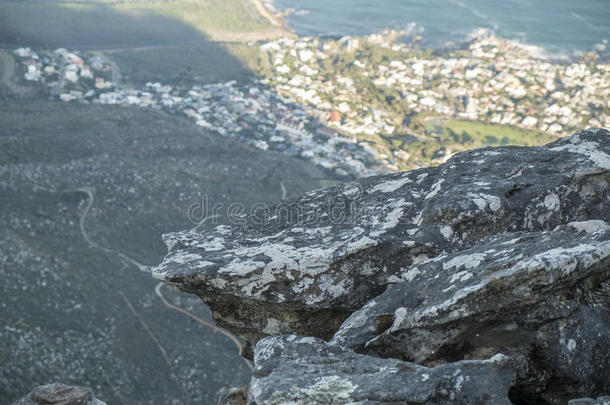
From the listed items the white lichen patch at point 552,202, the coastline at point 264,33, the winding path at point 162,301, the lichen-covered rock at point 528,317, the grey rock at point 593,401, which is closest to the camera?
the grey rock at point 593,401

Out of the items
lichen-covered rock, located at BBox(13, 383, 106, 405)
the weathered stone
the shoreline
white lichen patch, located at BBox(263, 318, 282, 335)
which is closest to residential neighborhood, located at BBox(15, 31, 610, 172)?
the shoreline

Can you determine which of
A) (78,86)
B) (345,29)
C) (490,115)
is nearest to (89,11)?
(78,86)

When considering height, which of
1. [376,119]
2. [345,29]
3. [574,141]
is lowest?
[376,119]

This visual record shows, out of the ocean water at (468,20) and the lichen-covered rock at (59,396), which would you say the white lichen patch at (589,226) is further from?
the ocean water at (468,20)

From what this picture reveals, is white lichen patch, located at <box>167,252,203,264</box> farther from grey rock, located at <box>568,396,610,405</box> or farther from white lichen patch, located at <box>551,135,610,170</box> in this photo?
white lichen patch, located at <box>551,135,610,170</box>

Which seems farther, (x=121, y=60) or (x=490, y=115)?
(x=121, y=60)

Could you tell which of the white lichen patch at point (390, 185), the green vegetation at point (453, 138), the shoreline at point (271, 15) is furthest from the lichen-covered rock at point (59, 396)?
the shoreline at point (271, 15)

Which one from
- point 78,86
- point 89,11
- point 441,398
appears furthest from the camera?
point 89,11

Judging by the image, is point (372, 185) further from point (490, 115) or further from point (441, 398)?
point (490, 115)
